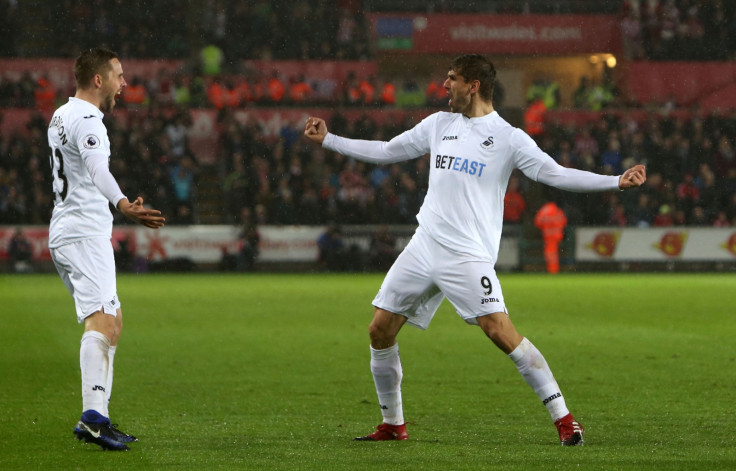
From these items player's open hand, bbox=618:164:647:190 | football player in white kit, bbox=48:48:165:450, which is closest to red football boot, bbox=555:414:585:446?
player's open hand, bbox=618:164:647:190

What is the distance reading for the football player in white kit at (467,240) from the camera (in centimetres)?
664

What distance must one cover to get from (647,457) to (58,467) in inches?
121

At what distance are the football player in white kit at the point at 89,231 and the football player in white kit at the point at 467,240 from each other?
1.54 metres

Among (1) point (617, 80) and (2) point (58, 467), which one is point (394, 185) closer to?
(1) point (617, 80)

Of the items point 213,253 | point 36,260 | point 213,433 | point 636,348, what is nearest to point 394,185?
point 213,253

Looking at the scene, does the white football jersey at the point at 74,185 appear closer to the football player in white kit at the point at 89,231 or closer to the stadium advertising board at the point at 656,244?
the football player in white kit at the point at 89,231

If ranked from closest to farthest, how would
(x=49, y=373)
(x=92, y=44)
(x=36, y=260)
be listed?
(x=49, y=373)
(x=36, y=260)
(x=92, y=44)

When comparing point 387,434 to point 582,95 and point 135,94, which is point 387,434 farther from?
point 582,95

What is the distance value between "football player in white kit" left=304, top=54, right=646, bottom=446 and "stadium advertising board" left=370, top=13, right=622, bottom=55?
2878 cm

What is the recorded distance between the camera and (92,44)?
33312 millimetres

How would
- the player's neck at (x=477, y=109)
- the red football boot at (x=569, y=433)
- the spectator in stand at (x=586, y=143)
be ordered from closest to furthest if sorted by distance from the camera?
the red football boot at (x=569, y=433) → the player's neck at (x=477, y=109) → the spectator in stand at (x=586, y=143)

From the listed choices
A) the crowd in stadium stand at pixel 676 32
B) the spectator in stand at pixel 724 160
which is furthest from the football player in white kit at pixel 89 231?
the crowd in stadium stand at pixel 676 32

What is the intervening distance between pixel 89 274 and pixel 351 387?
10.9 feet

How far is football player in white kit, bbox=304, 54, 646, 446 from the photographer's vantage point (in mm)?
6641
